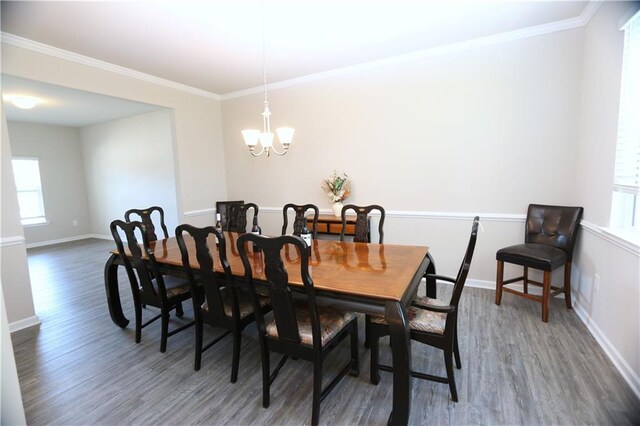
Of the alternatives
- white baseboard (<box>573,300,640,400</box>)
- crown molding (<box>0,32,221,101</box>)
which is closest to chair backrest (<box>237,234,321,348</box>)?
white baseboard (<box>573,300,640,400</box>)

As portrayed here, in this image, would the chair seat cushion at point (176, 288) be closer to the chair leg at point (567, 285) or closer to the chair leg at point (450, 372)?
the chair leg at point (450, 372)

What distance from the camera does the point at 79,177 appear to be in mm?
7379

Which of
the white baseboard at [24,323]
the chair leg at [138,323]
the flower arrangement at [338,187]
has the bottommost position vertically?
the white baseboard at [24,323]

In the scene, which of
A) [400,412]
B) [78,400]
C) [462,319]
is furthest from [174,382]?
[462,319]

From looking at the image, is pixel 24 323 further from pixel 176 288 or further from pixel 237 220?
pixel 237 220

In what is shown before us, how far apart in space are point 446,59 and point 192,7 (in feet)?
8.72

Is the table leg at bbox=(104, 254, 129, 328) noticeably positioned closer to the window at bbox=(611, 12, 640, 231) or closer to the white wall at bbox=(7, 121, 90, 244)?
the window at bbox=(611, 12, 640, 231)

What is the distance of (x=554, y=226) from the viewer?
302cm

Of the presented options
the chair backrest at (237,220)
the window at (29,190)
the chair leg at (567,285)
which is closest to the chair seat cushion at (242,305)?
the chair backrest at (237,220)

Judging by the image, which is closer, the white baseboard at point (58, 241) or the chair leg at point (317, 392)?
the chair leg at point (317, 392)

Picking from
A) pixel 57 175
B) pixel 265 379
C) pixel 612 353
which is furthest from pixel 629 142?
pixel 57 175

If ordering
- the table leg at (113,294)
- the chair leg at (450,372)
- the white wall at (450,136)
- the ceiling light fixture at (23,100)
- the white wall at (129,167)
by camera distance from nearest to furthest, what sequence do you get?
the chair leg at (450,372)
the table leg at (113,294)
the white wall at (450,136)
the ceiling light fixture at (23,100)
the white wall at (129,167)

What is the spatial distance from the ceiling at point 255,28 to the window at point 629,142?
0.79m

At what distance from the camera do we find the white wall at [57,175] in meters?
6.52
